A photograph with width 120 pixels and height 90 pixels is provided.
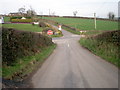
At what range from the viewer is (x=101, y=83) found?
6977 mm

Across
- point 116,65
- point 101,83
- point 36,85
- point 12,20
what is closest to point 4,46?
point 36,85

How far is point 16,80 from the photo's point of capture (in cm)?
767

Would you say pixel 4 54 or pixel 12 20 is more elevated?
pixel 12 20

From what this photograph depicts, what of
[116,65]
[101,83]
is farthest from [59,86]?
[116,65]

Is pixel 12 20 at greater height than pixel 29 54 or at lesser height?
greater

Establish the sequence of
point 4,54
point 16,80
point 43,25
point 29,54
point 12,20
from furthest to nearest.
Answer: point 12,20 < point 43,25 < point 29,54 < point 4,54 < point 16,80

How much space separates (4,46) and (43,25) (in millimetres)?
54547

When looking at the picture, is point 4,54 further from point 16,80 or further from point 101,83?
point 101,83

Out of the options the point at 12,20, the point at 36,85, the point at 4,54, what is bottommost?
the point at 36,85

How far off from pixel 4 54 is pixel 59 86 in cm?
418

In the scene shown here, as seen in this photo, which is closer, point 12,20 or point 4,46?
point 4,46

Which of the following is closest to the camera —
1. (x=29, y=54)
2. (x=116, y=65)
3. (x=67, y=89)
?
(x=67, y=89)

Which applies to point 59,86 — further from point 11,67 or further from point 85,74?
point 11,67

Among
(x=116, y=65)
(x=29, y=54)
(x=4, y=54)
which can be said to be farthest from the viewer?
(x=29, y=54)
